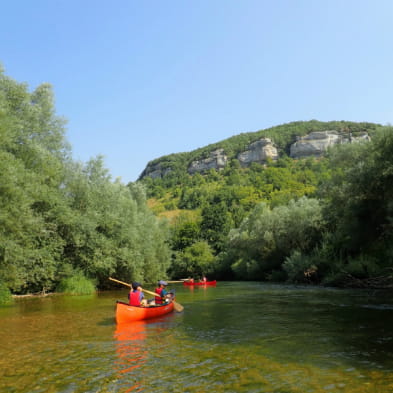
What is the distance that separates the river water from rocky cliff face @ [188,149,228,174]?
485ft

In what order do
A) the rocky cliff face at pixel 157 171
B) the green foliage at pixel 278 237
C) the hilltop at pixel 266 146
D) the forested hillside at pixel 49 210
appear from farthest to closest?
the rocky cliff face at pixel 157 171, the hilltop at pixel 266 146, the green foliage at pixel 278 237, the forested hillside at pixel 49 210

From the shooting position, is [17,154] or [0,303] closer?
[0,303]

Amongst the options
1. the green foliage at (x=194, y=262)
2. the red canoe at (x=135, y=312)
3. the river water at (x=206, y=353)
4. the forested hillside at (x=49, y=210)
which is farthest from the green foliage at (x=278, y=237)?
the red canoe at (x=135, y=312)

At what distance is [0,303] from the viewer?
2022 centimetres

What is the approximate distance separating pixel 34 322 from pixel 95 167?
59.2ft

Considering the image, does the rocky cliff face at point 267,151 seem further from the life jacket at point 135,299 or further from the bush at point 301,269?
the life jacket at point 135,299

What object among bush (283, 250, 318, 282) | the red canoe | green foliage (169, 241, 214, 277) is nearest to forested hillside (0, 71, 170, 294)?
the red canoe

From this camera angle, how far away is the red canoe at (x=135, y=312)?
516 inches

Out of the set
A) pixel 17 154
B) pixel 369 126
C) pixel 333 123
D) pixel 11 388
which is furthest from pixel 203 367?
pixel 333 123

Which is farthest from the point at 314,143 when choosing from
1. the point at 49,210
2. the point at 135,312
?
the point at 135,312

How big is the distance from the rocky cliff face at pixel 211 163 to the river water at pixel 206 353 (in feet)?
485

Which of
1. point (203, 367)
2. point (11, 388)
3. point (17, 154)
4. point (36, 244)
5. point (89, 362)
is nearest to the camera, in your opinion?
point (11, 388)

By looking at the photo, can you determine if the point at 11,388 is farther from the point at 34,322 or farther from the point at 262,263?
the point at 262,263

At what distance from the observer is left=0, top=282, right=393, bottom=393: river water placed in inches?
256
